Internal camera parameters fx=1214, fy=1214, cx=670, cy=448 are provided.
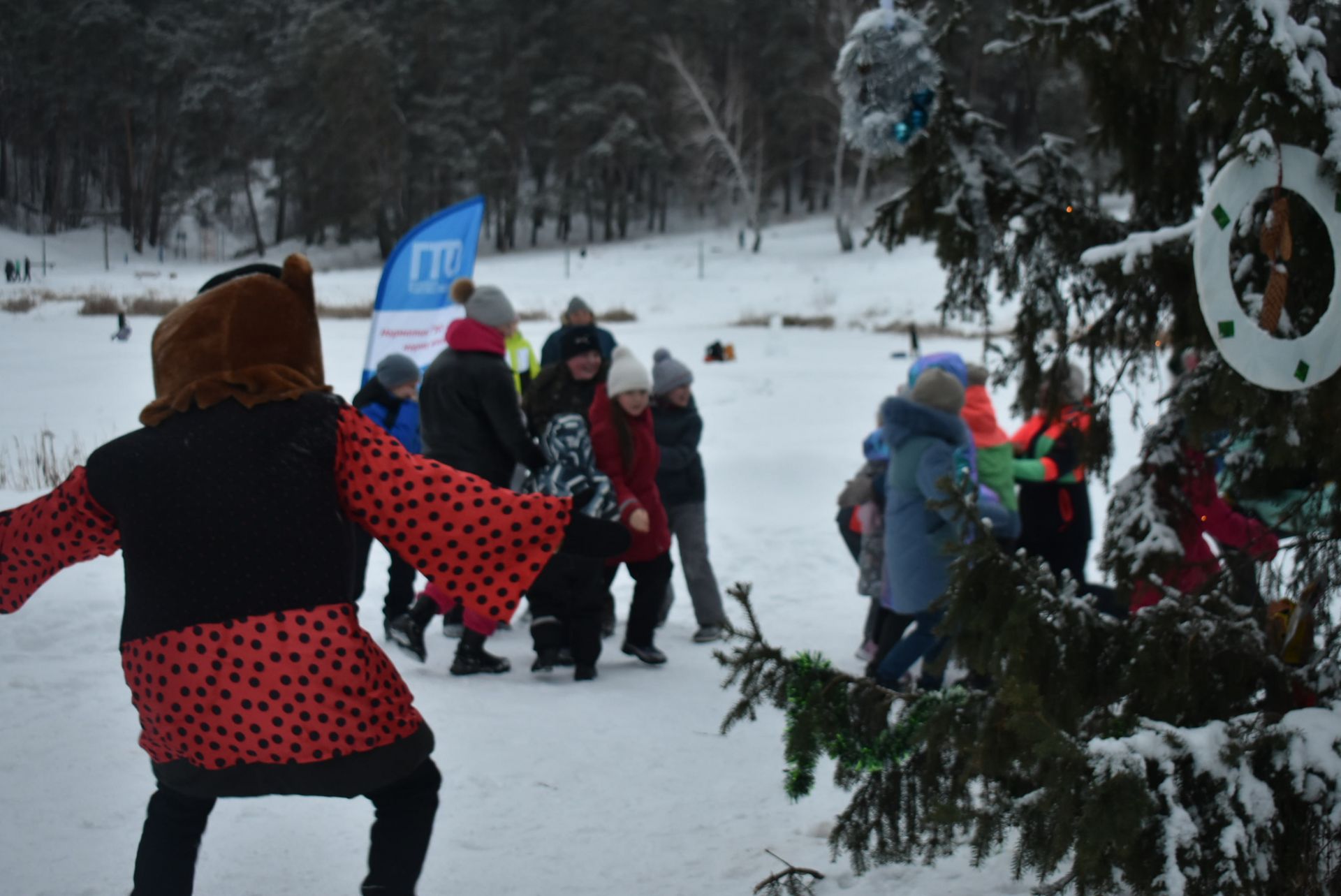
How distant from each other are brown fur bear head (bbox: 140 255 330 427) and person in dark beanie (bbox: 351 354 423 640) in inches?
147

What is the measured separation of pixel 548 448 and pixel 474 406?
1.66ft

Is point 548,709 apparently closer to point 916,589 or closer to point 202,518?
point 916,589

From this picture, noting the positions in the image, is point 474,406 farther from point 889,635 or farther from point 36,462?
point 889,635

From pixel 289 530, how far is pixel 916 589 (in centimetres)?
331

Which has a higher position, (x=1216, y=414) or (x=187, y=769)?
(x=1216, y=414)

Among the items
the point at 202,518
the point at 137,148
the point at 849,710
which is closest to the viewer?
the point at 202,518

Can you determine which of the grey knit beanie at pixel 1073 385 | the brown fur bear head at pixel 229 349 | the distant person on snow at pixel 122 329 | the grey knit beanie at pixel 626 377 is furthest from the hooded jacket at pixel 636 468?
the brown fur bear head at pixel 229 349

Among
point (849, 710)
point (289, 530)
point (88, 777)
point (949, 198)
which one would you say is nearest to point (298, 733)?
point (289, 530)

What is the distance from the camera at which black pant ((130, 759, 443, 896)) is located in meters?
2.46

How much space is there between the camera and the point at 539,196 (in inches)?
1310

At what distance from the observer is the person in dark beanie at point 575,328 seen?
639 centimetres

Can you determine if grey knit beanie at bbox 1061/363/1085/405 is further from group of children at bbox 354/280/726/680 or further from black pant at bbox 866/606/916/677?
group of children at bbox 354/280/726/680

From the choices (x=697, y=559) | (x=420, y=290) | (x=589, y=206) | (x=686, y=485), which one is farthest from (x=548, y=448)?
(x=589, y=206)

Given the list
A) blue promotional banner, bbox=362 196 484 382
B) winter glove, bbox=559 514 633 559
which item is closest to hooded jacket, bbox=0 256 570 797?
winter glove, bbox=559 514 633 559
